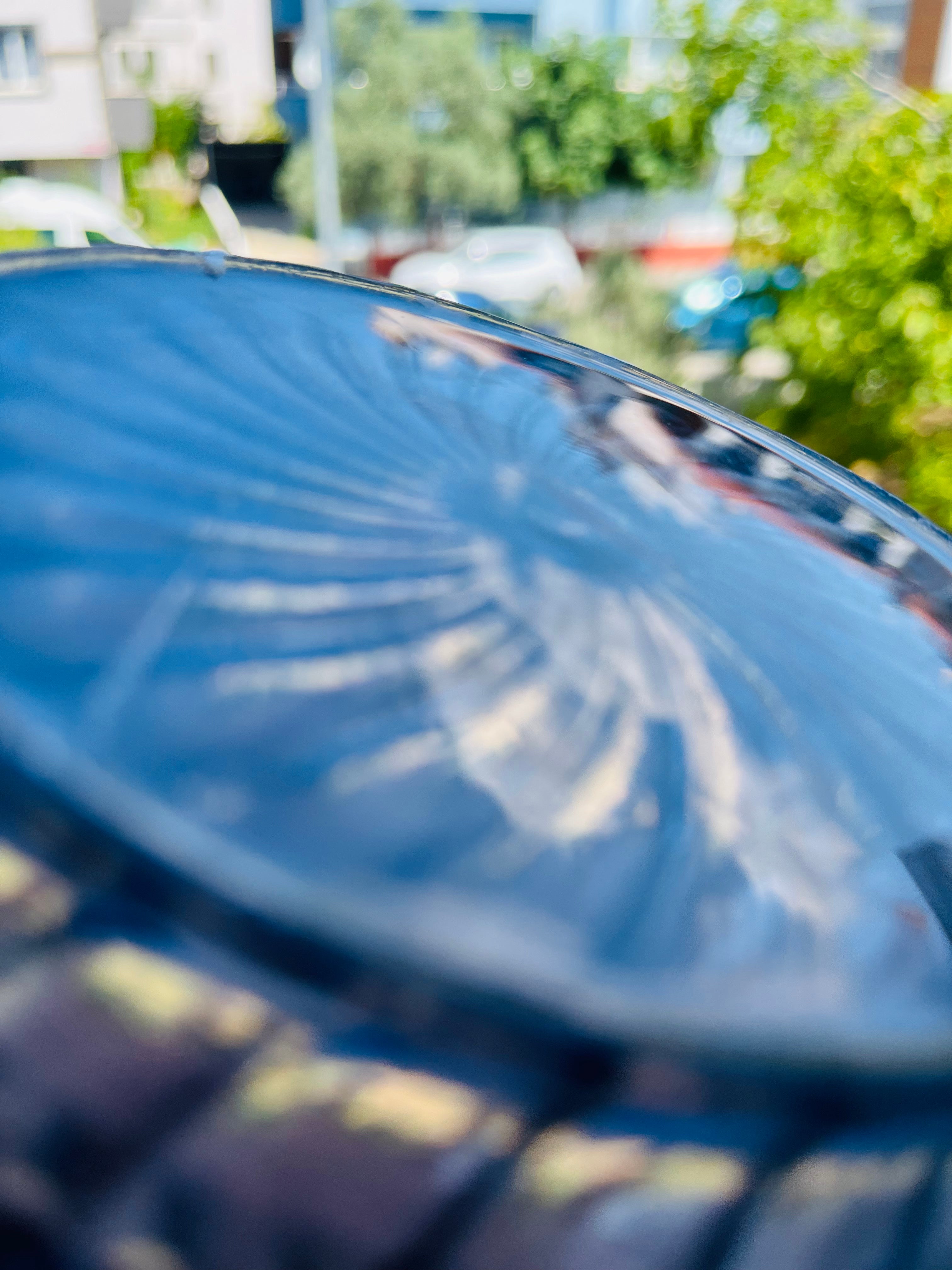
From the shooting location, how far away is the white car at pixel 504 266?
18.5 metres

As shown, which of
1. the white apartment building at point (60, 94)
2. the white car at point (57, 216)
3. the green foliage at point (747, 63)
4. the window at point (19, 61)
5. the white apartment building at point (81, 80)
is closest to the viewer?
the green foliage at point (747, 63)

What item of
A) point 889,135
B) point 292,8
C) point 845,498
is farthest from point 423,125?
point 845,498

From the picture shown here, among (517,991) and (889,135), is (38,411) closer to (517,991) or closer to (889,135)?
(517,991)

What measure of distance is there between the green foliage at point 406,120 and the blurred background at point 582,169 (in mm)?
60

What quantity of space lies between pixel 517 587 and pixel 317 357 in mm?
378

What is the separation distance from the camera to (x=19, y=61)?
21094mm

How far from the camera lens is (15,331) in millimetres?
961

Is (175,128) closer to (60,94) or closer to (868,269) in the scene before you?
(60,94)

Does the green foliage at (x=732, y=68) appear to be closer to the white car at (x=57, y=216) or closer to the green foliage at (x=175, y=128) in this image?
the white car at (x=57, y=216)

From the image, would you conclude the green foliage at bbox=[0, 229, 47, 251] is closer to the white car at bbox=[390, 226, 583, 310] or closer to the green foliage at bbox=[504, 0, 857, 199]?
the green foliage at bbox=[504, 0, 857, 199]

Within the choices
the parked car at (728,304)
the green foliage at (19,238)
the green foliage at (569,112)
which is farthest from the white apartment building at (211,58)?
the green foliage at (19,238)

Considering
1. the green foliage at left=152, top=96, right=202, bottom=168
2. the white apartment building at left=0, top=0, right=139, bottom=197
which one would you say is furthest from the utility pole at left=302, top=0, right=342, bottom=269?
the green foliage at left=152, top=96, right=202, bottom=168

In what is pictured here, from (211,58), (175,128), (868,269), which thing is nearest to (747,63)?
(868,269)

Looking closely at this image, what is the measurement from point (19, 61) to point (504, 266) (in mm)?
10683
